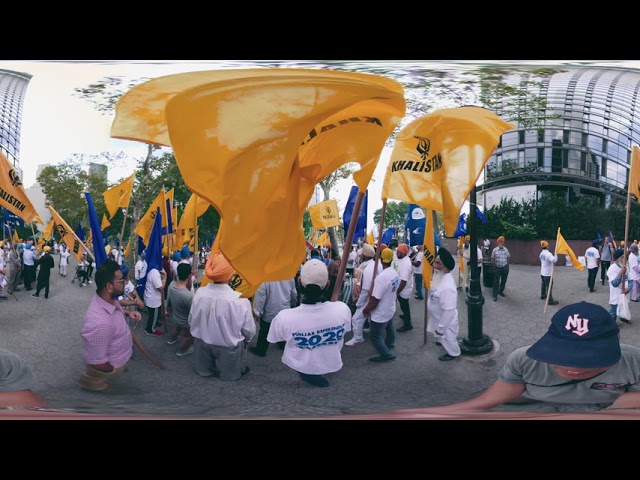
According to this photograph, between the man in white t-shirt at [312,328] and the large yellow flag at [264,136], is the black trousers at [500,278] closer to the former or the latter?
the man in white t-shirt at [312,328]

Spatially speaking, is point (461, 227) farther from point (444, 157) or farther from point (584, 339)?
point (584, 339)

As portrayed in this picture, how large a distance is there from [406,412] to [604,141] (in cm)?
283

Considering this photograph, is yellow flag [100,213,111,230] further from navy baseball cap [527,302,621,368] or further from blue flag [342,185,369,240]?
navy baseball cap [527,302,621,368]

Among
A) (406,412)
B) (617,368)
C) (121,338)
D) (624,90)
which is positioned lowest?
(406,412)

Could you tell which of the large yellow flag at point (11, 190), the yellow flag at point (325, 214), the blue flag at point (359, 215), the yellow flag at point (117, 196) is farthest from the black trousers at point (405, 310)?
the large yellow flag at point (11, 190)

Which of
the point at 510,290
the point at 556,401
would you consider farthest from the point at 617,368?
the point at 510,290

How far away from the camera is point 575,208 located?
13.5ft

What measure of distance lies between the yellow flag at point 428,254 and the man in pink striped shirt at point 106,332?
2365 mm

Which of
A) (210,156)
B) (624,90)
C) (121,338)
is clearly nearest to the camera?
(210,156)

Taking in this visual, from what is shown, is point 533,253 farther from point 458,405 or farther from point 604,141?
point 458,405

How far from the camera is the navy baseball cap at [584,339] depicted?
4020mm

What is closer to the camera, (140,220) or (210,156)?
(210,156)

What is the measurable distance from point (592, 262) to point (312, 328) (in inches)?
93.1

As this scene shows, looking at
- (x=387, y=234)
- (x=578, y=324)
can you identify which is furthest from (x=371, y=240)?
(x=578, y=324)
